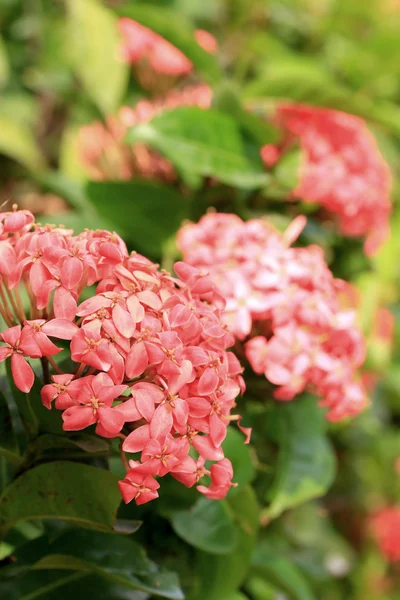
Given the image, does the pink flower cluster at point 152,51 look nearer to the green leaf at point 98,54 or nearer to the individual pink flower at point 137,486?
the green leaf at point 98,54

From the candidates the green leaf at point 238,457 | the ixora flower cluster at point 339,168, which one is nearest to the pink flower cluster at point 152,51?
the ixora flower cluster at point 339,168

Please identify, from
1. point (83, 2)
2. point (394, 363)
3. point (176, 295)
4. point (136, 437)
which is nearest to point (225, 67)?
point (83, 2)

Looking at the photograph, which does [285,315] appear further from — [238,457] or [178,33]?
[178,33]

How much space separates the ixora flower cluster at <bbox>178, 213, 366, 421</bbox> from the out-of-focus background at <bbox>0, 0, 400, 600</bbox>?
7.8 inches

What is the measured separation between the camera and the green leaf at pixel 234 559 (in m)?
0.68

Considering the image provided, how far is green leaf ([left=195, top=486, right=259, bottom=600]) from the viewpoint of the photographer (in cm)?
68

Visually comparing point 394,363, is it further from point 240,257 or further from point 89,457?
point 89,457

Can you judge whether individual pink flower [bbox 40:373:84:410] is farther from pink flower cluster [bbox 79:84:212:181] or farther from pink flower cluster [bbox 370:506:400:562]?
pink flower cluster [bbox 370:506:400:562]

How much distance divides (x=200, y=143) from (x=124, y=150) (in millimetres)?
229

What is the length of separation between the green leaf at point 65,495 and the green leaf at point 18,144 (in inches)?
28.9

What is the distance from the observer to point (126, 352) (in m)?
0.46

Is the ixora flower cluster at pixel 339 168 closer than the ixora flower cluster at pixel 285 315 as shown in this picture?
No

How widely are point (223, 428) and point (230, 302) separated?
20 centimetres

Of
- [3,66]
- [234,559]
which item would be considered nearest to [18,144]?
[3,66]
